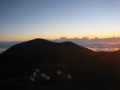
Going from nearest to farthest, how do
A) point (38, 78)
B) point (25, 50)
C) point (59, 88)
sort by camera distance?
point (59, 88) < point (38, 78) < point (25, 50)

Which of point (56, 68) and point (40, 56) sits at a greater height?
point (40, 56)

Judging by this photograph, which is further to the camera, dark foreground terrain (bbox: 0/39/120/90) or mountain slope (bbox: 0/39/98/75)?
mountain slope (bbox: 0/39/98/75)

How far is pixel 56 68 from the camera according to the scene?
46625mm

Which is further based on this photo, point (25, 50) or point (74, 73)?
point (25, 50)

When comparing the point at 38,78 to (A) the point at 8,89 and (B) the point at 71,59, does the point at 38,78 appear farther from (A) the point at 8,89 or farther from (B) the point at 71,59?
(B) the point at 71,59

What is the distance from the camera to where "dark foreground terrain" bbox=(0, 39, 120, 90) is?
1263 inches

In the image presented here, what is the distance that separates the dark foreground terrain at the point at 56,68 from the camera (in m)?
32.1

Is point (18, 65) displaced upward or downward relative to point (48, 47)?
downward

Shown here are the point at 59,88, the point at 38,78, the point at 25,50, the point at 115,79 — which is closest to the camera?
the point at 59,88

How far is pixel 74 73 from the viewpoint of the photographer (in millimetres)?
43438

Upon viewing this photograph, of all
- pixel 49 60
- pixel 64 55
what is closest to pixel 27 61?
pixel 49 60

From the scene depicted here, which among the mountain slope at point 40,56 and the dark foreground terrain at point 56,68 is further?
the mountain slope at point 40,56

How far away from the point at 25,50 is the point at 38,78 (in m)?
48.8

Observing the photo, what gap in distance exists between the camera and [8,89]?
25859 mm
